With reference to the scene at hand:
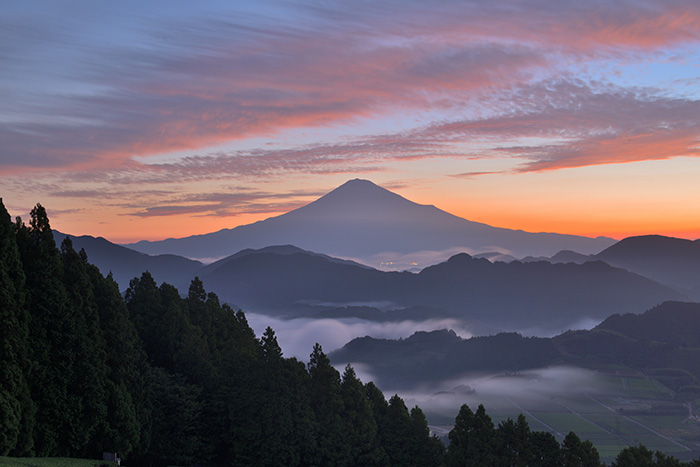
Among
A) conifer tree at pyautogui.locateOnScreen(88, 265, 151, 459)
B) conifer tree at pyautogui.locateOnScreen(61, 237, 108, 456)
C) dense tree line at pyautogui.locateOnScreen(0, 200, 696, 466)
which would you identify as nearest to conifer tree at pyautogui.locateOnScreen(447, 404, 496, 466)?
dense tree line at pyautogui.locateOnScreen(0, 200, 696, 466)

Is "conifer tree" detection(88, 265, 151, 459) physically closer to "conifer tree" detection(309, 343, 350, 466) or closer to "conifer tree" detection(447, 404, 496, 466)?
"conifer tree" detection(309, 343, 350, 466)

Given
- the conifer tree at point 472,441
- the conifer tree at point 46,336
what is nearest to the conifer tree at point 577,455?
the conifer tree at point 472,441

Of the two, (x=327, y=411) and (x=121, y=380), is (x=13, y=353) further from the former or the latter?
(x=327, y=411)

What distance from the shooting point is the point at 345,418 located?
48844mm

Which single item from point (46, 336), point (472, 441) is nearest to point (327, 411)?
point (472, 441)

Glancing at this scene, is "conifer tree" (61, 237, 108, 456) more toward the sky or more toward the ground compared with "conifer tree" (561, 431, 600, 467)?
more toward the sky

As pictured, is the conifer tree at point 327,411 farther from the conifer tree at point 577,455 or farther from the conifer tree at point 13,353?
the conifer tree at point 13,353

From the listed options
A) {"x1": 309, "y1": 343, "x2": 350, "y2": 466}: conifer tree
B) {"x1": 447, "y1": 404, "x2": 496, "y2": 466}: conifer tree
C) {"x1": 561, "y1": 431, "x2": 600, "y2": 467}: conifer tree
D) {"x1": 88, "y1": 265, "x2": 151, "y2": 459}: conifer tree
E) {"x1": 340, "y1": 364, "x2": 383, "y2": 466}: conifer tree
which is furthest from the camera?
{"x1": 340, "y1": 364, "x2": 383, "y2": 466}: conifer tree

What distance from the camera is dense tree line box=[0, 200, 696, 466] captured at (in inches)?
1321

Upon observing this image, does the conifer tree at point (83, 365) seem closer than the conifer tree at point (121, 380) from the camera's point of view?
Yes

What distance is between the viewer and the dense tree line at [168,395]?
33562 mm

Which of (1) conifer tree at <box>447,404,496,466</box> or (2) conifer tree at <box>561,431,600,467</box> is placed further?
(1) conifer tree at <box>447,404,496,466</box>

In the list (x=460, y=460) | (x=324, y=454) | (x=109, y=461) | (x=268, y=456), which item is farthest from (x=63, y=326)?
(x=460, y=460)

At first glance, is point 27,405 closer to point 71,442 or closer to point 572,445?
point 71,442
